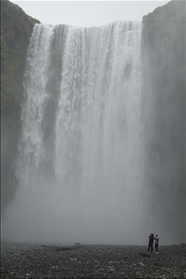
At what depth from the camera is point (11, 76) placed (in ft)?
106

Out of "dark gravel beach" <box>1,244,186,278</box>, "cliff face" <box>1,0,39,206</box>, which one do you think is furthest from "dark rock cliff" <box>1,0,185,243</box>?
"dark gravel beach" <box>1,244,186,278</box>

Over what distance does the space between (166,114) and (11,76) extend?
16.6m

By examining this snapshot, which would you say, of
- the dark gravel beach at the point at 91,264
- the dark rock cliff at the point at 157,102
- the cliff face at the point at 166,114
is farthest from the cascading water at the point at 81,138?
the dark gravel beach at the point at 91,264

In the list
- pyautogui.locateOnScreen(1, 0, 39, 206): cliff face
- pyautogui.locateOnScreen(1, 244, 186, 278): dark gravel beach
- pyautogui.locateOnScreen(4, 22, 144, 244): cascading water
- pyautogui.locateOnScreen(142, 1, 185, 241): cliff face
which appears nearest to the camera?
pyautogui.locateOnScreen(1, 244, 186, 278): dark gravel beach

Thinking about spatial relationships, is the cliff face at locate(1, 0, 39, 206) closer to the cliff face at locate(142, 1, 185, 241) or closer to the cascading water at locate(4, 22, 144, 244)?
the cascading water at locate(4, 22, 144, 244)

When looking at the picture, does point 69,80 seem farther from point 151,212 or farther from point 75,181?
point 151,212

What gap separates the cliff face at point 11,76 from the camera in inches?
1182

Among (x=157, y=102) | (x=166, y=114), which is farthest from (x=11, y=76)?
(x=166, y=114)

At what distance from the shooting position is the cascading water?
29487 millimetres

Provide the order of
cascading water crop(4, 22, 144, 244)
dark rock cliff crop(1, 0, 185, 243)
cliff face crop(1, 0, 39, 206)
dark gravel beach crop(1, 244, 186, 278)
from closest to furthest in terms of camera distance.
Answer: dark gravel beach crop(1, 244, 186, 278) → cascading water crop(4, 22, 144, 244) → cliff face crop(1, 0, 39, 206) → dark rock cliff crop(1, 0, 185, 243)

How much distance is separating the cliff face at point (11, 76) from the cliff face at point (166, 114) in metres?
13.6

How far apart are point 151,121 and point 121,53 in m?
8.98

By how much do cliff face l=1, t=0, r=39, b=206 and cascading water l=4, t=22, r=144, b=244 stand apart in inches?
38.0

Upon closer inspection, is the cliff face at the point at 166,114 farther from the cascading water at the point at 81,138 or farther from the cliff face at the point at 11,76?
the cliff face at the point at 11,76
